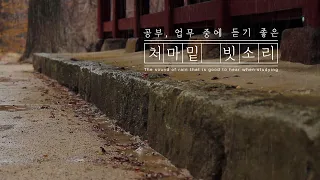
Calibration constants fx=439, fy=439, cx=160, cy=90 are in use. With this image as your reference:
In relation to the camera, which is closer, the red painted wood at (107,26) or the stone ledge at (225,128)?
the stone ledge at (225,128)

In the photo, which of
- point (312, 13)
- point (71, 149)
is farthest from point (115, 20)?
point (71, 149)

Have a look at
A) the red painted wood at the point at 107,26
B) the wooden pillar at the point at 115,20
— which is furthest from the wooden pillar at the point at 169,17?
the red painted wood at the point at 107,26

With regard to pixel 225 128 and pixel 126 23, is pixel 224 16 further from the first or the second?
pixel 126 23

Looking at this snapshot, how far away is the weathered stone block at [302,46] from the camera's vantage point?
10.1 feet

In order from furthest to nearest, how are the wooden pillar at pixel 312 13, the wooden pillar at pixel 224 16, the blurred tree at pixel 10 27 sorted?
1. the blurred tree at pixel 10 27
2. the wooden pillar at pixel 224 16
3. the wooden pillar at pixel 312 13

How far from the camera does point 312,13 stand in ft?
10.6

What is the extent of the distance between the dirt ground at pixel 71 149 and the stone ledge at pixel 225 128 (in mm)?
123

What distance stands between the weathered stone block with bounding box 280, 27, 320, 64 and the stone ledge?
115 centimetres

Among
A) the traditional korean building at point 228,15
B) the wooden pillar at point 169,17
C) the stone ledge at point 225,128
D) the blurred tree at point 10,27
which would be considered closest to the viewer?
the stone ledge at point 225,128

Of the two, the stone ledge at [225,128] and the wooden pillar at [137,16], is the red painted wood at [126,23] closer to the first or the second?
the wooden pillar at [137,16]

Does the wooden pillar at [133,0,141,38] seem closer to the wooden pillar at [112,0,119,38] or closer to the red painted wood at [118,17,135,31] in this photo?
the red painted wood at [118,17,135,31]

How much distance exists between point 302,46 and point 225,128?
1718mm

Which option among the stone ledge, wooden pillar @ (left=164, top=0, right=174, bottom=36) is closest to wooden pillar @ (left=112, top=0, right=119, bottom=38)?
wooden pillar @ (left=164, top=0, right=174, bottom=36)

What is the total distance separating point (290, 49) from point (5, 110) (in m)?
2.63
